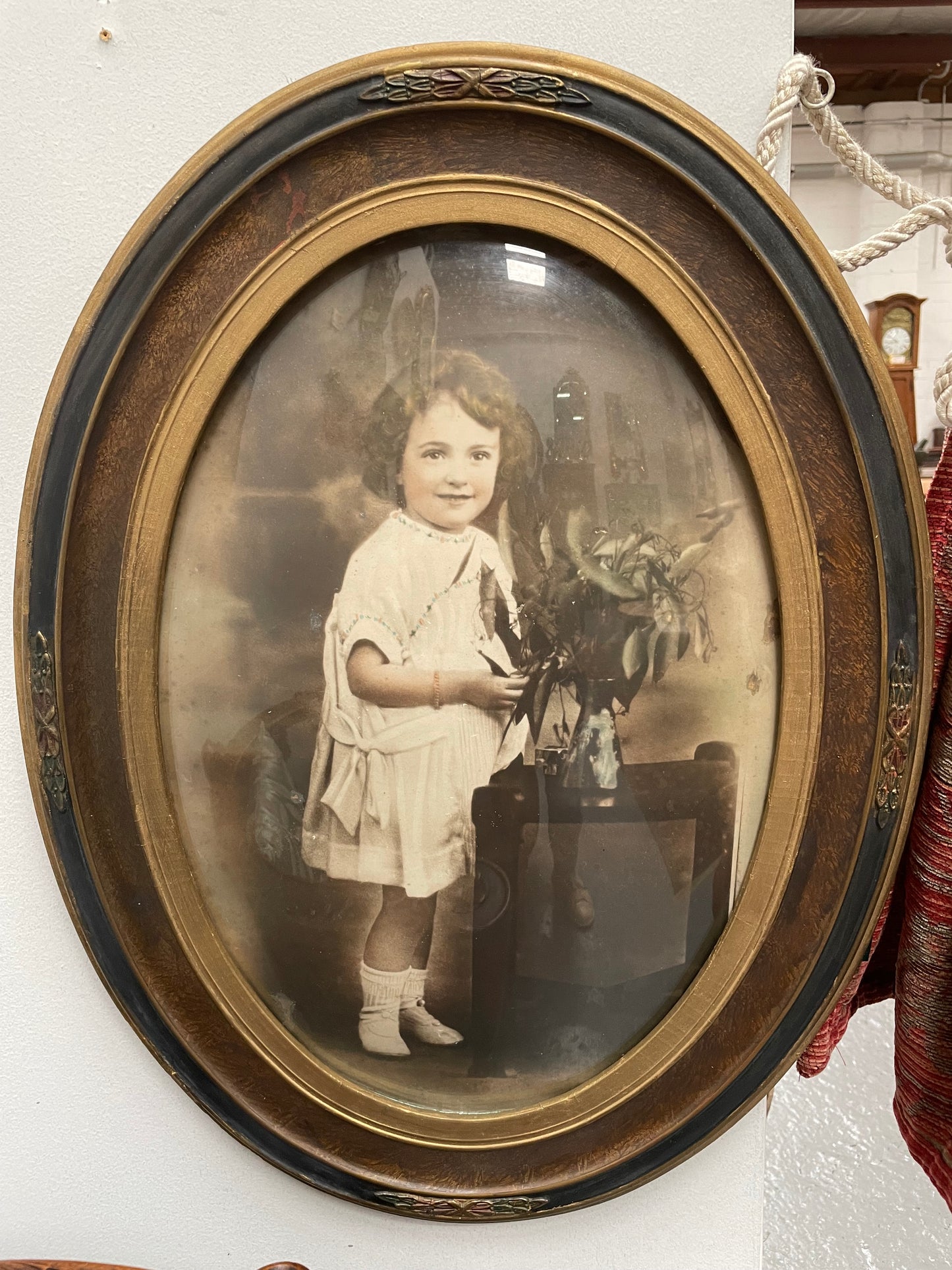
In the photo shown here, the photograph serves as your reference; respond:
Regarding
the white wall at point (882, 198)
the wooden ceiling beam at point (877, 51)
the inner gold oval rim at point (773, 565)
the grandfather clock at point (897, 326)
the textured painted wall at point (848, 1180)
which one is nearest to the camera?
the inner gold oval rim at point (773, 565)

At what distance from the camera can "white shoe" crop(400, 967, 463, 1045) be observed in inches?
26.1

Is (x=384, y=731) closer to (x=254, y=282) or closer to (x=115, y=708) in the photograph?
(x=115, y=708)

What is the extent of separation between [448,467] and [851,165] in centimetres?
39

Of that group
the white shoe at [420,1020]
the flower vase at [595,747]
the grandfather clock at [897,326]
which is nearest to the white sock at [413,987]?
the white shoe at [420,1020]

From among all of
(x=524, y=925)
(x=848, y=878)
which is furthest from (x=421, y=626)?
(x=848, y=878)

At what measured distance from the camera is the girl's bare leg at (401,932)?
654mm

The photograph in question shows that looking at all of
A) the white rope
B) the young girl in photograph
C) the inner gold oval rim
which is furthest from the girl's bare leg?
the white rope

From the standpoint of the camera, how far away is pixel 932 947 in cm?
65

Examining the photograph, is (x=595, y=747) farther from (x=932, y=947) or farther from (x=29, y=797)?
(x=29, y=797)

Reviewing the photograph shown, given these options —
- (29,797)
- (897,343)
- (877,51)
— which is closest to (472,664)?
(29,797)

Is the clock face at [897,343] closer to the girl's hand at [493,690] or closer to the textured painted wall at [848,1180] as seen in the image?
the textured painted wall at [848,1180]

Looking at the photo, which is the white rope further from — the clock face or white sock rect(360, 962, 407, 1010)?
the clock face

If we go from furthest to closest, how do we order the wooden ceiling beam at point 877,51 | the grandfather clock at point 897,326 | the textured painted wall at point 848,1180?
1. the grandfather clock at point 897,326
2. the wooden ceiling beam at point 877,51
3. the textured painted wall at point 848,1180

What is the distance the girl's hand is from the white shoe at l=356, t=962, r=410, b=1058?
8.8 inches
